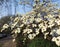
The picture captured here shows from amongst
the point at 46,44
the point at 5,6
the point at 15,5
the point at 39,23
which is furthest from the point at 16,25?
the point at 5,6

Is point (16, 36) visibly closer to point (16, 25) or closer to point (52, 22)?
point (16, 25)

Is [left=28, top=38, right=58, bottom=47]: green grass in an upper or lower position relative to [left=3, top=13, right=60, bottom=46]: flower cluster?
lower

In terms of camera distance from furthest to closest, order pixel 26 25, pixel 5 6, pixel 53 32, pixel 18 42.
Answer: pixel 5 6, pixel 18 42, pixel 26 25, pixel 53 32

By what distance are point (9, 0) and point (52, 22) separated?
364 inches

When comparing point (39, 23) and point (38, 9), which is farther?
point (38, 9)

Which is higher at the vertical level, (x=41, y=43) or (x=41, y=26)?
(x=41, y=26)

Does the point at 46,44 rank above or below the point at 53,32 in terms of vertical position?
below

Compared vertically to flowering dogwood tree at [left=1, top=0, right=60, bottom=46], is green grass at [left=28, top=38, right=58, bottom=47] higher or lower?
lower

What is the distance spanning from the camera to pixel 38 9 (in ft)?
18.3

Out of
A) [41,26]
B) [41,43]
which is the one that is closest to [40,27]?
[41,26]

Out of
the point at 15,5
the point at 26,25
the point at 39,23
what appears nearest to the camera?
the point at 39,23

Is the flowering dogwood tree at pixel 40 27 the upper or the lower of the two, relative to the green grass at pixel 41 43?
upper

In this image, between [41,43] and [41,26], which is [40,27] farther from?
[41,43]

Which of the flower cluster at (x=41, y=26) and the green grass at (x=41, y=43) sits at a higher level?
the flower cluster at (x=41, y=26)
